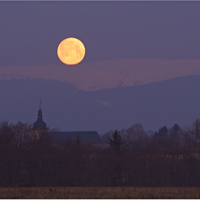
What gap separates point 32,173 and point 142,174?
39.9 ft

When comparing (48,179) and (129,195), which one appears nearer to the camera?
(129,195)

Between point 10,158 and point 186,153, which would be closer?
point 10,158

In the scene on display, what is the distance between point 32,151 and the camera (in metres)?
63.8

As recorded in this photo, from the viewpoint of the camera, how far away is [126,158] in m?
65.9

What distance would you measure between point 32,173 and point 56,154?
4.32m

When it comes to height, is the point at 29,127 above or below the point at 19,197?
above

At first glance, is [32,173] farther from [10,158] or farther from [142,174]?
[142,174]

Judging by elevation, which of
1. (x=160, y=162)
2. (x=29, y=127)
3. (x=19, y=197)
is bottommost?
(x=19, y=197)

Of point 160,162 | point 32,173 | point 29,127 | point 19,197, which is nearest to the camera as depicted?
point 19,197

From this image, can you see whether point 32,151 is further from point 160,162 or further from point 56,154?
point 160,162

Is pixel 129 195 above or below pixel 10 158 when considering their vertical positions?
below

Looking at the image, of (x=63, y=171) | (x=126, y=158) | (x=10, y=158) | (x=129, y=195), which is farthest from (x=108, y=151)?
(x=129, y=195)

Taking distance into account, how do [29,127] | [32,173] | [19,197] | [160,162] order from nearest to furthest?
[19,197], [32,173], [160,162], [29,127]

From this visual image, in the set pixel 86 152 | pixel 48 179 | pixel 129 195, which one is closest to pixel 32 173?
pixel 48 179
